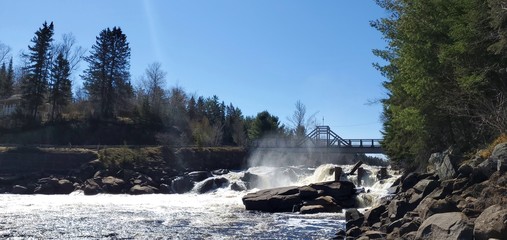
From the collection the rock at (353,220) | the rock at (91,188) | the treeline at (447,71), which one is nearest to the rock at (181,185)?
the rock at (91,188)

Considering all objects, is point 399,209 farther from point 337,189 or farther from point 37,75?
point 37,75

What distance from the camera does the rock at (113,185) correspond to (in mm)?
41656

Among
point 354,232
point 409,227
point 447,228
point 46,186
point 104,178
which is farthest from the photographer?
point 104,178

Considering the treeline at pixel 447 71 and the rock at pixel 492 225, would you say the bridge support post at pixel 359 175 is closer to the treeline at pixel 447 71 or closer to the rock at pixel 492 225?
the treeline at pixel 447 71

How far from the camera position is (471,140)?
22203mm

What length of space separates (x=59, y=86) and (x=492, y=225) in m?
70.8

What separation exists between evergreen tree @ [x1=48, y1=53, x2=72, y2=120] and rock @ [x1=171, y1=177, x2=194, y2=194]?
33.7 meters

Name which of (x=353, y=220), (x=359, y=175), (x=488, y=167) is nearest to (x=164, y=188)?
(x=359, y=175)

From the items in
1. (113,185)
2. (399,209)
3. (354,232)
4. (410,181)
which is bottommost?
(354,232)

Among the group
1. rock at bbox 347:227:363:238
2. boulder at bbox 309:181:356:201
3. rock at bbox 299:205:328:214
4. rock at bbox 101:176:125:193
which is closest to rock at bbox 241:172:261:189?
rock at bbox 101:176:125:193

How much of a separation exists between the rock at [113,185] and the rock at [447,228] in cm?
3442

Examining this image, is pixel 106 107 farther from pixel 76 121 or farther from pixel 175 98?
pixel 175 98

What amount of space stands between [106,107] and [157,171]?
29452 mm

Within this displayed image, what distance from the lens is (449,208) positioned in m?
13.0
